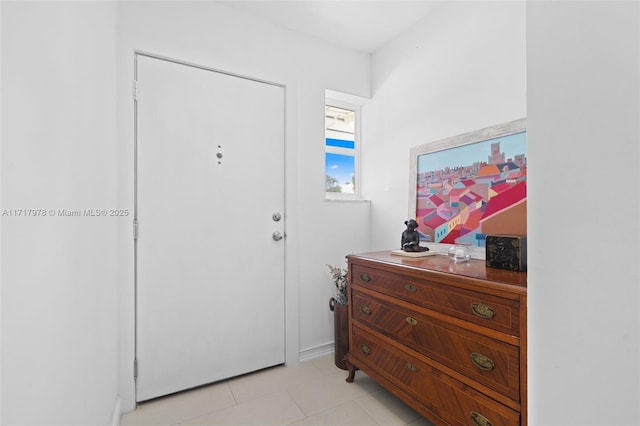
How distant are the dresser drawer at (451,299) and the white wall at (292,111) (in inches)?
24.6

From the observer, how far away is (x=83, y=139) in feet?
3.51

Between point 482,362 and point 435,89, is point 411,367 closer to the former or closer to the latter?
point 482,362

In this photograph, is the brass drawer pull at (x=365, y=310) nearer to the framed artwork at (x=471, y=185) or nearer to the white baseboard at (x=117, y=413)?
the framed artwork at (x=471, y=185)

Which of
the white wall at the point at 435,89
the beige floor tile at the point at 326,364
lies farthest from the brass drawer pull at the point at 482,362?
the white wall at the point at 435,89

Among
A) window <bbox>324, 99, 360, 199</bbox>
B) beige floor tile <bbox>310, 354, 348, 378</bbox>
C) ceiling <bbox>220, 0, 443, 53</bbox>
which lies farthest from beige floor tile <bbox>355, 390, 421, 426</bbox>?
ceiling <bbox>220, 0, 443, 53</bbox>

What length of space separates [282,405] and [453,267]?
122 cm

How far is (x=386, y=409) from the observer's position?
1694 millimetres

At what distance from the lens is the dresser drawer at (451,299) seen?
1.14 metres

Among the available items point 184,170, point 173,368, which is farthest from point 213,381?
point 184,170

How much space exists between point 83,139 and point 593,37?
136 cm

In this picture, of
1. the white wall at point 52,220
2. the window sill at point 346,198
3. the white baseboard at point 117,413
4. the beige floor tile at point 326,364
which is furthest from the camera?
the window sill at point 346,198

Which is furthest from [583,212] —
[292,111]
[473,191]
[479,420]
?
[292,111]

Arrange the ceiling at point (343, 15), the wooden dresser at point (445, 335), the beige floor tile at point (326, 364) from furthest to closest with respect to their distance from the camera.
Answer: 1. the beige floor tile at point (326, 364)
2. the ceiling at point (343, 15)
3. the wooden dresser at point (445, 335)

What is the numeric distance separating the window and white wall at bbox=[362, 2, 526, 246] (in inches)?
4.0
